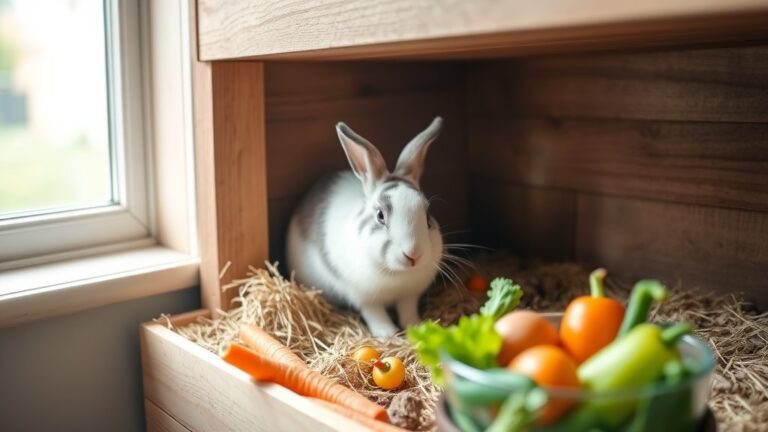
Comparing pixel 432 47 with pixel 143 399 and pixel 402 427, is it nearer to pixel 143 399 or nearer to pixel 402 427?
pixel 402 427

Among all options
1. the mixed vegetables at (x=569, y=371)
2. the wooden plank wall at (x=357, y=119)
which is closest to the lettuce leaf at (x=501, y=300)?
the mixed vegetables at (x=569, y=371)

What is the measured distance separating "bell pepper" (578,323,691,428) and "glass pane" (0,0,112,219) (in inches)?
46.5

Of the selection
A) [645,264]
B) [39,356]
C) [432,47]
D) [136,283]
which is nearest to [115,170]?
[136,283]

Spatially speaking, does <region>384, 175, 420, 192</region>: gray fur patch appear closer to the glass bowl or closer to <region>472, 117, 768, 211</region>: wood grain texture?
<region>472, 117, 768, 211</region>: wood grain texture

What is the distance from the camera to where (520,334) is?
86 cm

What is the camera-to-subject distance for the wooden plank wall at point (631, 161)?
1503 millimetres

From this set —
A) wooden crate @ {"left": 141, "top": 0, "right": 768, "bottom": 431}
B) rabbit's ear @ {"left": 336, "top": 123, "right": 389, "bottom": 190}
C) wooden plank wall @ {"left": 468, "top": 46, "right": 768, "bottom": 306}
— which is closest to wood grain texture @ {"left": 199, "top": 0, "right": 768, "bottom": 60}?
wooden crate @ {"left": 141, "top": 0, "right": 768, "bottom": 431}

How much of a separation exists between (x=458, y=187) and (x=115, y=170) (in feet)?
2.86

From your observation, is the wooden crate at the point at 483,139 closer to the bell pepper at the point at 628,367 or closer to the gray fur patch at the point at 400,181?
the gray fur patch at the point at 400,181

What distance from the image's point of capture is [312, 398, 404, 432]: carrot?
0.99m

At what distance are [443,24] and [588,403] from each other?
501mm

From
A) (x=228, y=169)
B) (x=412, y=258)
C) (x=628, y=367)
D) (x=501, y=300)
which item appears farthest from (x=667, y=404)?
(x=228, y=169)

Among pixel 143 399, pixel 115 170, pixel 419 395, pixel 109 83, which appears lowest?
pixel 143 399

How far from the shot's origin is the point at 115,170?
159cm
